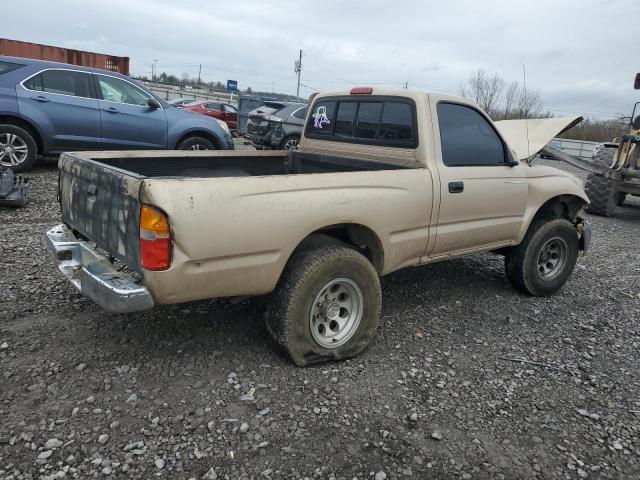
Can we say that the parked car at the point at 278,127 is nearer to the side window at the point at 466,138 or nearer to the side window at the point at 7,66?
the side window at the point at 7,66

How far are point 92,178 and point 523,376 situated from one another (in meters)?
3.11

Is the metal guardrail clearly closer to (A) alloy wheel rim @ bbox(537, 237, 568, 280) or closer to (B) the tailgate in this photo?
(A) alloy wheel rim @ bbox(537, 237, 568, 280)

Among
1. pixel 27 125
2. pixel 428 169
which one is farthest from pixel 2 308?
pixel 27 125

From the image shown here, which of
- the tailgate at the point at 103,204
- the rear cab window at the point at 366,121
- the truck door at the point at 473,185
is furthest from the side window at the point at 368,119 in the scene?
the tailgate at the point at 103,204

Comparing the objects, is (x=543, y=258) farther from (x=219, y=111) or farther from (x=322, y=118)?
(x=219, y=111)

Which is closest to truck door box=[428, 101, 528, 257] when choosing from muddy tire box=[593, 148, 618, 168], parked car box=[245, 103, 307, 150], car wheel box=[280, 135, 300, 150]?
muddy tire box=[593, 148, 618, 168]

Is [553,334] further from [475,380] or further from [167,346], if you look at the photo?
[167,346]

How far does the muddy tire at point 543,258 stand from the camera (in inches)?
189

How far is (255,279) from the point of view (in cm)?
294

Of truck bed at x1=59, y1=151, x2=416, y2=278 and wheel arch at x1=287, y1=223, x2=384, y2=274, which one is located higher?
truck bed at x1=59, y1=151, x2=416, y2=278

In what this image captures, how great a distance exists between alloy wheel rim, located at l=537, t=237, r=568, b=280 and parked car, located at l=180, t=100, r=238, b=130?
1686 cm

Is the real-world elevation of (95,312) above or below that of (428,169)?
below

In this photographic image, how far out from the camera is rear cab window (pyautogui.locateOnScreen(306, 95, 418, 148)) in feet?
13.0

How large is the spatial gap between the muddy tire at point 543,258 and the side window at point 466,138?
2.98 feet
